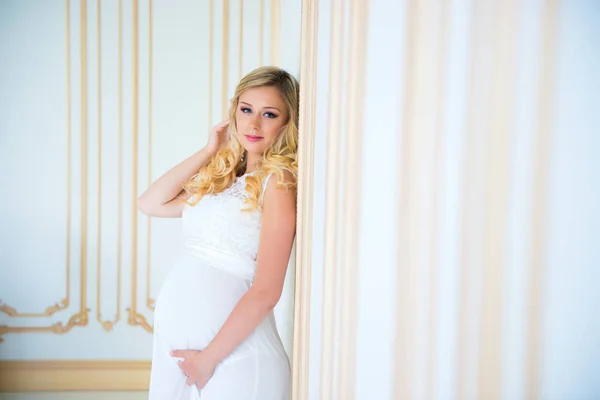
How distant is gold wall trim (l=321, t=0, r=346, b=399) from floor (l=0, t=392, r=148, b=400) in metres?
2.83

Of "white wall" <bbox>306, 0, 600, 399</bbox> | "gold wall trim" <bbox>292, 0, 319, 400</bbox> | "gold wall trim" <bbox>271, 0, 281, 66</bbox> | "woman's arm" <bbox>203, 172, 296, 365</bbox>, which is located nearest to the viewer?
"white wall" <bbox>306, 0, 600, 399</bbox>

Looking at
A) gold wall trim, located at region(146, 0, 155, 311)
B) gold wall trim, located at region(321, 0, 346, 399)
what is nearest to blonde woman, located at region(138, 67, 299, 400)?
gold wall trim, located at region(321, 0, 346, 399)

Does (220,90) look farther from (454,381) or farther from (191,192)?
(454,381)

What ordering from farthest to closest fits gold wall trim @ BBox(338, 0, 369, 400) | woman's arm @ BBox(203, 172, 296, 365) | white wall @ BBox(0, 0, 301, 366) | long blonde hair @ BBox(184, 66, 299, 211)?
white wall @ BBox(0, 0, 301, 366) → long blonde hair @ BBox(184, 66, 299, 211) → woman's arm @ BBox(203, 172, 296, 365) → gold wall trim @ BBox(338, 0, 369, 400)

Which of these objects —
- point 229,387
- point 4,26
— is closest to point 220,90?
point 4,26

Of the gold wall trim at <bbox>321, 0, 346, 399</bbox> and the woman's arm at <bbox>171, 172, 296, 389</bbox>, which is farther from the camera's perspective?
the woman's arm at <bbox>171, 172, 296, 389</bbox>

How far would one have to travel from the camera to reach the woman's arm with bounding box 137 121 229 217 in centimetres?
180

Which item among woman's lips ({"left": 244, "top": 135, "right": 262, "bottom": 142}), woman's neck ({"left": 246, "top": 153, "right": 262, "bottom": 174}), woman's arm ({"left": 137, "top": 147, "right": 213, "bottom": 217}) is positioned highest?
woman's lips ({"left": 244, "top": 135, "right": 262, "bottom": 142})

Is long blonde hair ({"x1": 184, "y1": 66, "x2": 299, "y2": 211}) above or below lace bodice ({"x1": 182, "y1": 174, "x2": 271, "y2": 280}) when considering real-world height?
above

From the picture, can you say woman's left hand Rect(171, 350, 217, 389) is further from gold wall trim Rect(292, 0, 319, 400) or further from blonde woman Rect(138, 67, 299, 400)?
gold wall trim Rect(292, 0, 319, 400)

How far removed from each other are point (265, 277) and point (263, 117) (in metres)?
0.51

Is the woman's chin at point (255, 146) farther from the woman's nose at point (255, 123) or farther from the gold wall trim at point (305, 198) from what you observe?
the gold wall trim at point (305, 198)

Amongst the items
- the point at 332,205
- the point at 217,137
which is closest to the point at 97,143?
the point at 217,137

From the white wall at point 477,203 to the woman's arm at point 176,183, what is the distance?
1.24 metres
